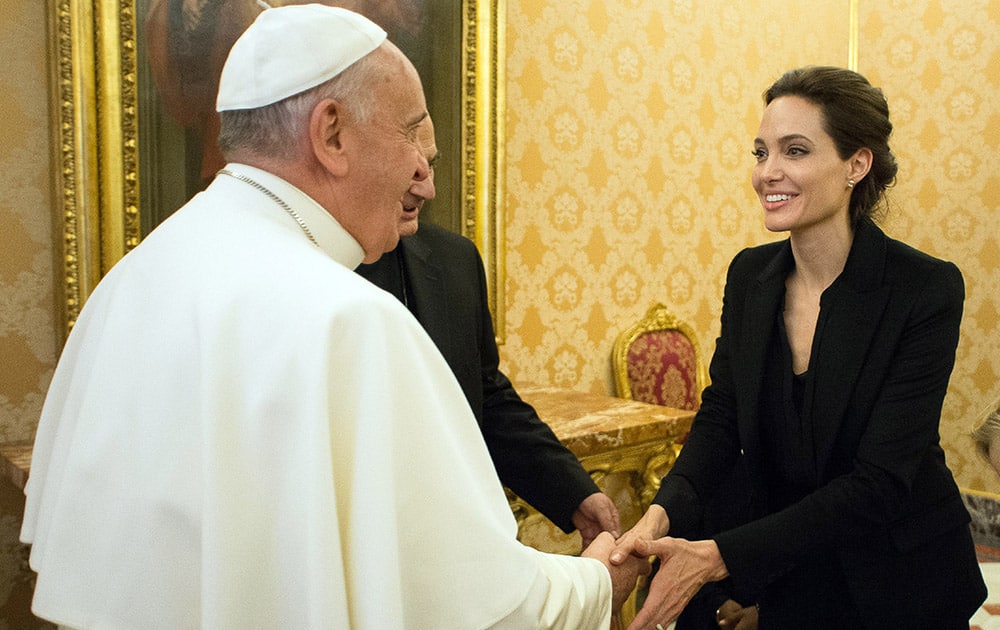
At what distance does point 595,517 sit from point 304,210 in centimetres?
143

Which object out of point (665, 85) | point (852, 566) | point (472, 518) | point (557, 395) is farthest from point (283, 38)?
point (665, 85)

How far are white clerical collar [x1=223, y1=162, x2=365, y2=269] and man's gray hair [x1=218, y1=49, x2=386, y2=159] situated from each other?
0.04 meters

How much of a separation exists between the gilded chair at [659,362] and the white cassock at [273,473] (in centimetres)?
355

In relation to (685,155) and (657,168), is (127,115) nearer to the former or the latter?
(657,168)

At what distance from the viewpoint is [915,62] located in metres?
6.02

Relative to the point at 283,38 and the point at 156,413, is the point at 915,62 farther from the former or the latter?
the point at 156,413

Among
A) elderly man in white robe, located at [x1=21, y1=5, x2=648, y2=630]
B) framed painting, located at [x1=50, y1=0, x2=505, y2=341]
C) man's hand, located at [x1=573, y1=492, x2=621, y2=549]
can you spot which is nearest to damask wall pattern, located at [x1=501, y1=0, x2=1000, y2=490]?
framed painting, located at [x1=50, y1=0, x2=505, y2=341]

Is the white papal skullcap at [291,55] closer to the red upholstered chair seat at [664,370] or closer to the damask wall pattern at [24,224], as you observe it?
the damask wall pattern at [24,224]

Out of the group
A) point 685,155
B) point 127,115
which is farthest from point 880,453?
point 685,155

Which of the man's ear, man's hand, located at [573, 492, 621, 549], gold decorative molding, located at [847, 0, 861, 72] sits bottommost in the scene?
man's hand, located at [573, 492, 621, 549]

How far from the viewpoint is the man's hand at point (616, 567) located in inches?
78.5

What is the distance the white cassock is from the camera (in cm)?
113

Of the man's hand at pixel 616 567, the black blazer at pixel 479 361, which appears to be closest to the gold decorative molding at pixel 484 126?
the black blazer at pixel 479 361

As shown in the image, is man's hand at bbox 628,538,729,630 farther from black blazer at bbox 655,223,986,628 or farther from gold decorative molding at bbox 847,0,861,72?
gold decorative molding at bbox 847,0,861,72
